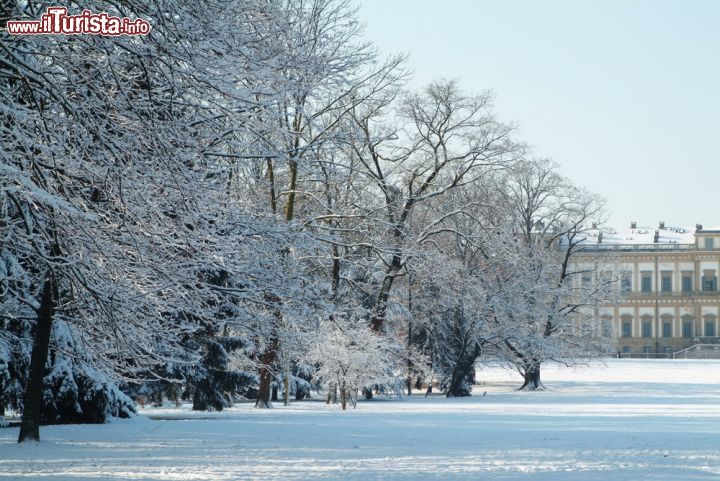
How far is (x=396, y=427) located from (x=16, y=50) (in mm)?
10209

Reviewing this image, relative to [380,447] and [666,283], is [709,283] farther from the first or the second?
[380,447]

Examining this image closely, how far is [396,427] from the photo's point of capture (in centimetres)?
1620

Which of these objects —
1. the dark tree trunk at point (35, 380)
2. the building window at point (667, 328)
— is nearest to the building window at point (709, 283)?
the building window at point (667, 328)

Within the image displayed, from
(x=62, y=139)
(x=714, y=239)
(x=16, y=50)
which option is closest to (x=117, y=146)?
(x=62, y=139)

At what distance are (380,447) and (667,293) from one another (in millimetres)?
77850

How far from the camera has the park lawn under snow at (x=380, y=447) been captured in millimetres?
9828

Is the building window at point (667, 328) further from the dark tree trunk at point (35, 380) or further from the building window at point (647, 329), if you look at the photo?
the dark tree trunk at point (35, 380)

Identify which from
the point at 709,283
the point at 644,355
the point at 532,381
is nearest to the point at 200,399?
the point at 532,381

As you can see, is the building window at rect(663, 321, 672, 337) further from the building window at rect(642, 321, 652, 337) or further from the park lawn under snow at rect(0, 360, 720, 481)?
the park lawn under snow at rect(0, 360, 720, 481)

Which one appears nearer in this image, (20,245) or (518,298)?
(20,245)

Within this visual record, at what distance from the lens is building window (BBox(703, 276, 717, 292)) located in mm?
84938

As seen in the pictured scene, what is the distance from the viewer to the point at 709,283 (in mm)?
85188

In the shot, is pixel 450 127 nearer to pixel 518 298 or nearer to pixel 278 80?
pixel 518 298
